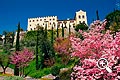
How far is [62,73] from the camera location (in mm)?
28766

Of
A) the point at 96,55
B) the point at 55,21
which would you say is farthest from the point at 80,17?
the point at 96,55

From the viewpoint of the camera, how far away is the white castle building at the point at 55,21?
102812mm

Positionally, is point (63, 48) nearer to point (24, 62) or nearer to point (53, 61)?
point (53, 61)

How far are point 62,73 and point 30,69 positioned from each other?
2671cm

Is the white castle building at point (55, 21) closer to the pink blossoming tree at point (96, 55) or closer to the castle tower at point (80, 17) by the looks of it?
the castle tower at point (80, 17)

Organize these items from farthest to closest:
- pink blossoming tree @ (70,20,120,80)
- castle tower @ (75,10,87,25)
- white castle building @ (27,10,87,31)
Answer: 1. castle tower @ (75,10,87,25)
2. white castle building @ (27,10,87,31)
3. pink blossoming tree @ (70,20,120,80)

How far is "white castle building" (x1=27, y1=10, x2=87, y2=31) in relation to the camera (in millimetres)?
102812

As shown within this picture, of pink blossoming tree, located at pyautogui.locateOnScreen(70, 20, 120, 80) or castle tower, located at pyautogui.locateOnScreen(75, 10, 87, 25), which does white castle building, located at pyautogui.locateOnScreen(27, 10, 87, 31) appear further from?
pink blossoming tree, located at pyautogui.locateOnScreen(70, 20, 120, 80)

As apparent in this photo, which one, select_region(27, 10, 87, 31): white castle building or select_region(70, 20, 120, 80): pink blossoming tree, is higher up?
select_region(27, 10, 87, 31): white castle building

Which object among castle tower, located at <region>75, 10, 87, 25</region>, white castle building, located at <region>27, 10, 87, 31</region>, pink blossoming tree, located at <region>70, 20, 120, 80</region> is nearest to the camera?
pink blossoming tree, located at <region>70, 20, 120, 80</region>

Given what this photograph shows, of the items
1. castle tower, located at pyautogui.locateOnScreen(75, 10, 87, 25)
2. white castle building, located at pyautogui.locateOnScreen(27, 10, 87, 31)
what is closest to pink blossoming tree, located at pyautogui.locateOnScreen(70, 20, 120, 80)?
white castle building, located at pyautogui.locateOnScreen(27, 10, 87, 31)

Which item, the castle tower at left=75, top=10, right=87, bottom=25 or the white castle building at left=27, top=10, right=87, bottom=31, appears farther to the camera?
the castle tower at left=75, top=10, right=87, bottom=25

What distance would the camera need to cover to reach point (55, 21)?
346ft

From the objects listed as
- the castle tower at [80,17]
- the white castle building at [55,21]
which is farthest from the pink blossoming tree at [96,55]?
the castle tower at [80,17]
